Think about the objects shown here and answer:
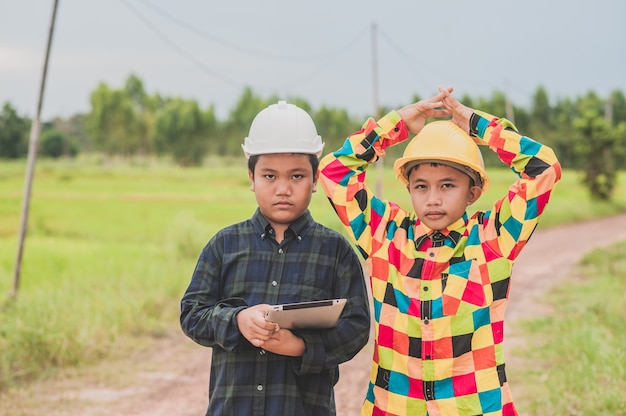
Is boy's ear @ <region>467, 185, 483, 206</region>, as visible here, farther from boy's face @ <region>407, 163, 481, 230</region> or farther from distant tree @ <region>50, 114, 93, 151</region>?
distant tree @ <region>50, 114, 93, 151</region>

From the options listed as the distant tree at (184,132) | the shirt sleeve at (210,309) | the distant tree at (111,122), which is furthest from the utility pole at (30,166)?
the distant tree at (184,132)

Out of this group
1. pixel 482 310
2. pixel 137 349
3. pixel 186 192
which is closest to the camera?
pixel 482 310

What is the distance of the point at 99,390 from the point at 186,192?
18991 mm

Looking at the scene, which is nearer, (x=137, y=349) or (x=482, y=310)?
(x=482, y=310)

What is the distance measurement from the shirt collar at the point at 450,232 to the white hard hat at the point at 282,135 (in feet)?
1.40

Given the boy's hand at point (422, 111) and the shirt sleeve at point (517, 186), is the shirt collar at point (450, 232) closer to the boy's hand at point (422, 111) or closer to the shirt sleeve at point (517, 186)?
the shirt sleeve at point (517, 186)

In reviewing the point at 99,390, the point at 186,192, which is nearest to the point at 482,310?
the point at 99,390

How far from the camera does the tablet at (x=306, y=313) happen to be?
2.06 meters

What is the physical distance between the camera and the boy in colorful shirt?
90.5 inches

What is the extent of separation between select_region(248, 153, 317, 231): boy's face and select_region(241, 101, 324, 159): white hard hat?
3cm

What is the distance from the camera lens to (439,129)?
92.8 inches

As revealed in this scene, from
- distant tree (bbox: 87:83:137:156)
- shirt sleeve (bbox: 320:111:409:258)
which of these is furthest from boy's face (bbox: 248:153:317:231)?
distant tree (bbox: 87:83:137:156)

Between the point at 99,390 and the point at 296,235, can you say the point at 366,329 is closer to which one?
the point at 296,235

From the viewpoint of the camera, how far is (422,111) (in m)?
2.54
